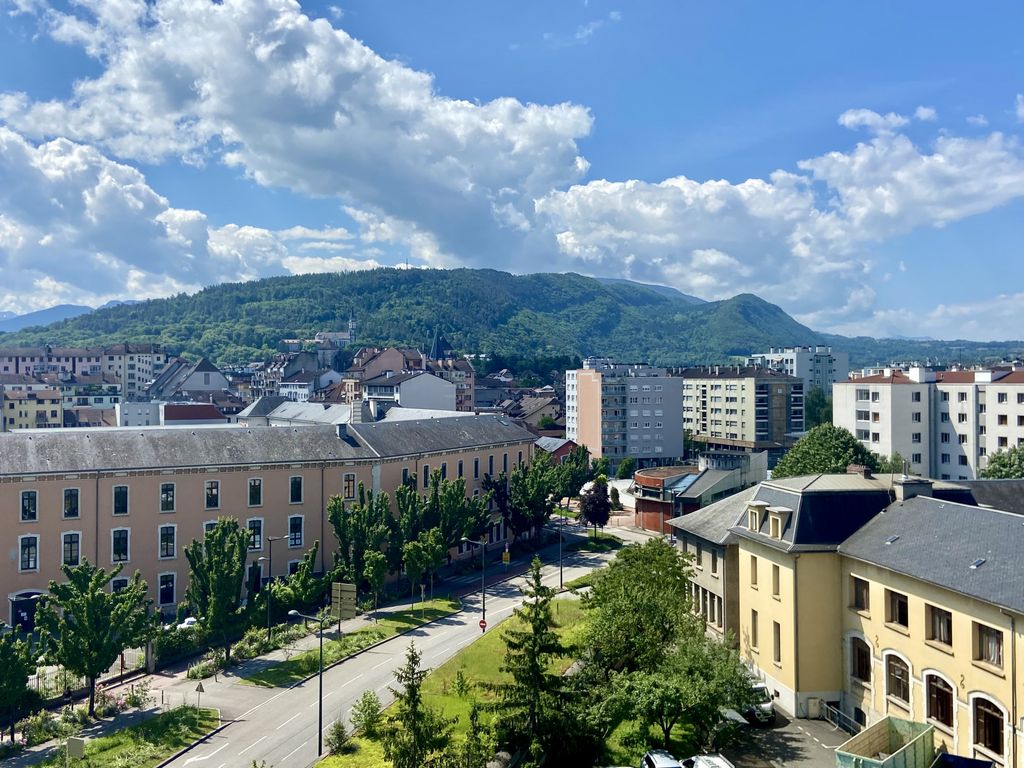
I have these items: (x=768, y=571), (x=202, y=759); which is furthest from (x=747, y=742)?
(x=202, y=759)

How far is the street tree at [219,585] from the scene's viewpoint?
42906 mm

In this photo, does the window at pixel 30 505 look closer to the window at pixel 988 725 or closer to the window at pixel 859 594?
the window at pixel 859 594

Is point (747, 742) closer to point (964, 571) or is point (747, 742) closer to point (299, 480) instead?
point (964, 571)

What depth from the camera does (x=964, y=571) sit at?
88.9ft

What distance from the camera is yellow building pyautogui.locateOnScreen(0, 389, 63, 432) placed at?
441 ft

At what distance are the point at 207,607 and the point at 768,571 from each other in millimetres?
29923

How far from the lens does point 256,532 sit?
57.7 m

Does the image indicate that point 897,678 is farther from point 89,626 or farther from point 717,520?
point 89,626

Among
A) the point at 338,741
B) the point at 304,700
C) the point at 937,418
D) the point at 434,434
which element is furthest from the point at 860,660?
the point at 937,418

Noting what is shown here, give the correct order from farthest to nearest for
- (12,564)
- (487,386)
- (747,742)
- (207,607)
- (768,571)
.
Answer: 1. (487,386)
2. (12,564)
3. (207,607)
4. (768,571)
5. (747,742)

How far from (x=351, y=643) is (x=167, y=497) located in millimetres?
18235

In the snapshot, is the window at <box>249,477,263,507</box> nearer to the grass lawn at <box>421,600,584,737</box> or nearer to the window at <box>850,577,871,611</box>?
the grass lawn at <box>421,600,584,737</box>

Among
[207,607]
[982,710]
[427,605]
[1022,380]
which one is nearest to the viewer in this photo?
[982,710]

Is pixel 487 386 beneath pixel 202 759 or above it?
above
